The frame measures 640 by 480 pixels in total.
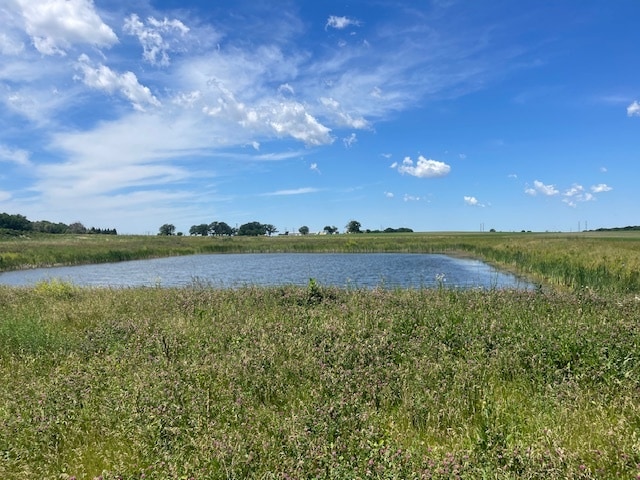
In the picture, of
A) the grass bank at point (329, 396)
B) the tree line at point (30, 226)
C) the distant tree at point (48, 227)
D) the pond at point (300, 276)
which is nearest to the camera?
the grass bank at point (329, 396)

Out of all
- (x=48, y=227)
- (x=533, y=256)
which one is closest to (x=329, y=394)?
(x=533, y=256)

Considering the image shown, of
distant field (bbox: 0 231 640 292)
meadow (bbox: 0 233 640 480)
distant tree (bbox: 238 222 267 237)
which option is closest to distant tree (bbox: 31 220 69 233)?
distant field (bbox: 0 231 640 292)

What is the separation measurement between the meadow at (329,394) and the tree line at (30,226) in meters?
116

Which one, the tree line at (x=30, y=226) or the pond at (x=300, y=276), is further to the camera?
the tree line at (x=30, y=226)

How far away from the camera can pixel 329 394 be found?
17.6 ft

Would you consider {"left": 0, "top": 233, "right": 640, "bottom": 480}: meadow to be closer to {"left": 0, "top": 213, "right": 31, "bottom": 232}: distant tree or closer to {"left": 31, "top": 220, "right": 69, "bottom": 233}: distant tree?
{"left": 0, "top": 213, "right": 31, "bottom": 232}: distant tree

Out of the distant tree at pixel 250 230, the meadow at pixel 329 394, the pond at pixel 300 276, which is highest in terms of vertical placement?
the distant tree at pixel 250 230

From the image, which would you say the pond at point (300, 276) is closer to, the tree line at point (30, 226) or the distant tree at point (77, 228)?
the tree line at point (30, 226)

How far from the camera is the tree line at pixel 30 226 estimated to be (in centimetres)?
11741

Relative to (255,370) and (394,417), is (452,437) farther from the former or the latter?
(255,370)

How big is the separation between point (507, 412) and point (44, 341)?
322 inches

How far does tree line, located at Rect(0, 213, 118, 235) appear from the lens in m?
117

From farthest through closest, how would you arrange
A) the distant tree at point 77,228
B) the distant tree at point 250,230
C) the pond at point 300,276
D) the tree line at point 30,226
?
1. the distant tree at point 250,230
2. the distant tree at point 77,228
3. the tree line at point 30,226
4. the pond at point 300,276

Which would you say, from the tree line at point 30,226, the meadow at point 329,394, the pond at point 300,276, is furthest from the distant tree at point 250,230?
the meadow at point 329,394
